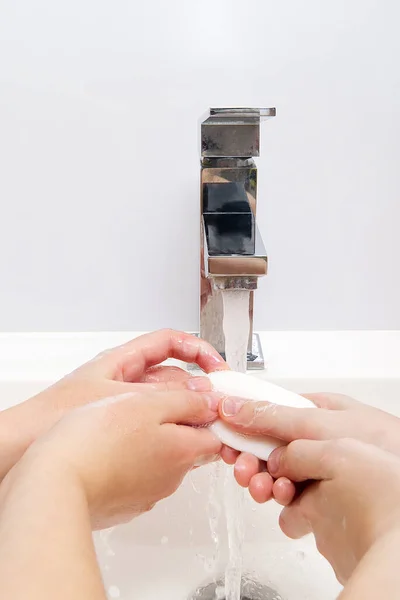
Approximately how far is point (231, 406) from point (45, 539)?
222 mm

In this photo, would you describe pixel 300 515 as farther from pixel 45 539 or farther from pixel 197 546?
pixel 45 539

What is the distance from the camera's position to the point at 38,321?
2.26 feet

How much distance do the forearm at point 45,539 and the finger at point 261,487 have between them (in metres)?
0.18

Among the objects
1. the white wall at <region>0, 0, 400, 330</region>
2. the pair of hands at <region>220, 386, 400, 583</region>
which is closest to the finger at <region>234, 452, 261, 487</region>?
the pair of hands at <region>220, 386, 400, 583</region>

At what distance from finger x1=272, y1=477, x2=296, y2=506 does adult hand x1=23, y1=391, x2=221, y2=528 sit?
6 cm

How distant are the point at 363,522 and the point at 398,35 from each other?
0.49 meters

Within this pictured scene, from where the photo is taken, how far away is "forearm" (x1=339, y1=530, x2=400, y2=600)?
0.89 ft

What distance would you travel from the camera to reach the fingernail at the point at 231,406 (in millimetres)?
482

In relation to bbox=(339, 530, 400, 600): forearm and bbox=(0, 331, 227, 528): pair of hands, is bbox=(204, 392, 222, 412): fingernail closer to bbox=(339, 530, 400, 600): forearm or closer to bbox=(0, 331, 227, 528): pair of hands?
bbox=(0, 331, 227, 528): pair of hands

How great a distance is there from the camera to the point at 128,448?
1.35 ft

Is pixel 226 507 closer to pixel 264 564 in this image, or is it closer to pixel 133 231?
pixel 264 564

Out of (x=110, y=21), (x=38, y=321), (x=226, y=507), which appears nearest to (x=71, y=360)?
(x=38, y=321)

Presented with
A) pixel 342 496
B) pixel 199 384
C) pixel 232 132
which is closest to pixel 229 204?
pixel 232 132

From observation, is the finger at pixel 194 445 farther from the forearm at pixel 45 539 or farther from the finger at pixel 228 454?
the forearm at pixel 45 539
